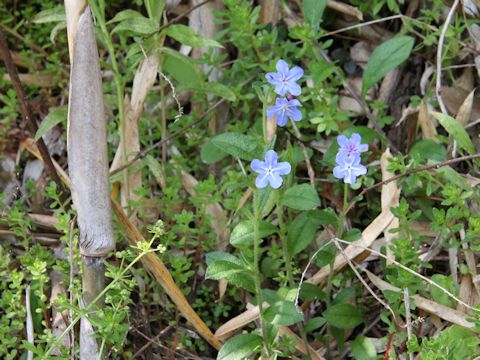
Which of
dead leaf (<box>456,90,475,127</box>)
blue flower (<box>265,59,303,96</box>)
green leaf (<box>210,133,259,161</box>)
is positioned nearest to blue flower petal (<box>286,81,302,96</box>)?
blue flower (<box>265,59,303,96</box>)

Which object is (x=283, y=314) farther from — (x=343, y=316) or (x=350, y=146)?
(x=350, y=146)

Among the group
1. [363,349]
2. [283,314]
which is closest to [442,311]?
[363,349]

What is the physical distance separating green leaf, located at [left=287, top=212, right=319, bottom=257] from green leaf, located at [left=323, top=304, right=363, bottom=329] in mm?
195

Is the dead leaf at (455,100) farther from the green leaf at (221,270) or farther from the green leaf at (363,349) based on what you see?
the green leaf at (221,270)

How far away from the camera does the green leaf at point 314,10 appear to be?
277cm

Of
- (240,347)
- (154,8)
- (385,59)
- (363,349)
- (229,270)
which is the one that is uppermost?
(154,8)

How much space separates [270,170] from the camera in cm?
201

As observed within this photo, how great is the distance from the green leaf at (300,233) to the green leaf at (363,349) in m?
0.31

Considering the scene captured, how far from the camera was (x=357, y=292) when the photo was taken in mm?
2506

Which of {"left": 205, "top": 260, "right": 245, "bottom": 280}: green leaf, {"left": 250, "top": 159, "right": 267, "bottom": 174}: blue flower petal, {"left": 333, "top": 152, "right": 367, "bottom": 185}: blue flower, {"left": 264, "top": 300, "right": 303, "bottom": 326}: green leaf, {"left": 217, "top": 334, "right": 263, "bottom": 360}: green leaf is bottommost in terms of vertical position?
{"left": 217, "top": 334, "right": 263, "bottom": 360}: green leaf

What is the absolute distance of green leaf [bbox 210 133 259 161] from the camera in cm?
213

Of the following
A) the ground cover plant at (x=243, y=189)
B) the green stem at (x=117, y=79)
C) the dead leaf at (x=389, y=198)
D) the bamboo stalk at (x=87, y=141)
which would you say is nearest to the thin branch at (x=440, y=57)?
the ground cover plant at (x=243, y=189)

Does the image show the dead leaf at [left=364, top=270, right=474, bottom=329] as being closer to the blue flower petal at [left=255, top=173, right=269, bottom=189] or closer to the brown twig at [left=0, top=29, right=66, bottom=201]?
Result: the blue flower petal at [left=255, top=173, right=269, bottom=189]

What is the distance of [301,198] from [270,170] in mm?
241
